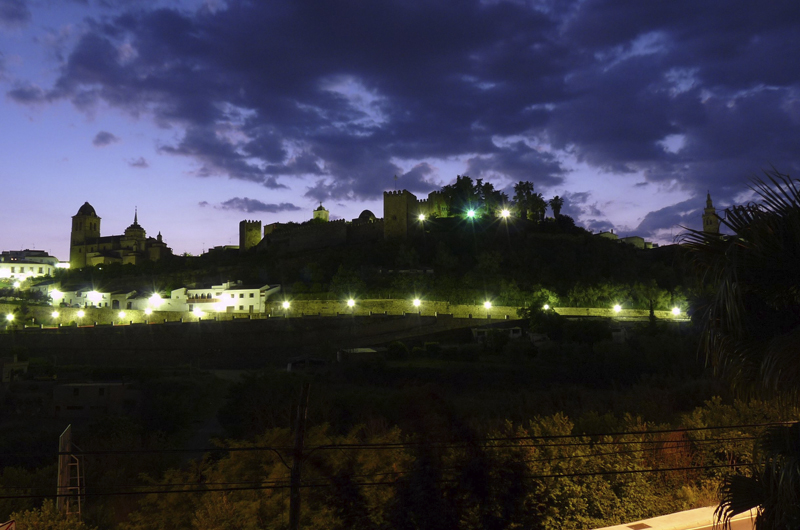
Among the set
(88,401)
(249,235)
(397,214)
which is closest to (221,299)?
(88,401)

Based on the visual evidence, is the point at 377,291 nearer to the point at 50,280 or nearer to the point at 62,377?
the point at 62,377

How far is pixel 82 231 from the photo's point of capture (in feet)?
249

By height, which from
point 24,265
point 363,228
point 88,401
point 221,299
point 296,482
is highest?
point 363,228

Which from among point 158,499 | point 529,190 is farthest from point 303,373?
point 529,190

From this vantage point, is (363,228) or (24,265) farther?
(24,265)

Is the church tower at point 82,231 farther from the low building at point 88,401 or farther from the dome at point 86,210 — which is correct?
the low building at point 88,401

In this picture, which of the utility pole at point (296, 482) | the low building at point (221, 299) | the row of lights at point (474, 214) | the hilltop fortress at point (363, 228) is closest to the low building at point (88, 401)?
the low building at point (221, 299)

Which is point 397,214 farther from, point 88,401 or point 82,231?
point 82,231

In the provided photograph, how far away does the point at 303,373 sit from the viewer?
32.3 meters

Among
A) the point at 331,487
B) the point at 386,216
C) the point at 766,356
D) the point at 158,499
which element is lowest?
the point at 158,499

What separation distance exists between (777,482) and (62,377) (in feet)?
111

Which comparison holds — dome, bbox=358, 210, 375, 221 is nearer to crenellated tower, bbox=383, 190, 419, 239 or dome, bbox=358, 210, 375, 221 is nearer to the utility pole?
crenellated tower, bbox=383, 190, 419, 239

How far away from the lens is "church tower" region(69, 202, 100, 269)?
7206 cm

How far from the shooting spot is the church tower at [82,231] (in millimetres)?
72062
